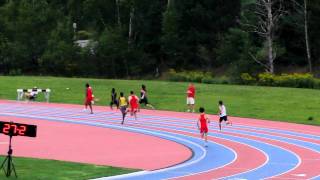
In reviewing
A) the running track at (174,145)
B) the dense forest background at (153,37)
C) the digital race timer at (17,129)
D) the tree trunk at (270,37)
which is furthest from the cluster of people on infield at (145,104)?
the dense forest background at (153,37)

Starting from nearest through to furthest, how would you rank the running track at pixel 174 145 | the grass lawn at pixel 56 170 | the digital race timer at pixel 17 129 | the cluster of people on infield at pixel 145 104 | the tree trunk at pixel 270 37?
1. the digital race timer at pixel 17 129
2. the grass lawn at pixel 56 170
3. the running track at pixel 174 145
4. the cluster of people on infield at pixel 145 104
5. the tree trunk at pixel 270 37

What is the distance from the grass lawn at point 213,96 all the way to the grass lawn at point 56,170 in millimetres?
14734

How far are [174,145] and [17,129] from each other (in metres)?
8.12

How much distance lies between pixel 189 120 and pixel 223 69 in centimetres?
2855

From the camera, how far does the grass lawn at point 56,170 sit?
13203 millimetres

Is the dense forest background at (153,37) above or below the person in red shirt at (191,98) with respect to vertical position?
above

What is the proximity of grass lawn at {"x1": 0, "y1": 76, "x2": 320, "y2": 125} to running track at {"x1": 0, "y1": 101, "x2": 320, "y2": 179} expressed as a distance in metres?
2.35

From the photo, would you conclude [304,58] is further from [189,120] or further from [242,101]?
[189,120]

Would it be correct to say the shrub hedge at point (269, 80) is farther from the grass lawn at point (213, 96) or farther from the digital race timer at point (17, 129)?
the digital race timer at point (17, 129)

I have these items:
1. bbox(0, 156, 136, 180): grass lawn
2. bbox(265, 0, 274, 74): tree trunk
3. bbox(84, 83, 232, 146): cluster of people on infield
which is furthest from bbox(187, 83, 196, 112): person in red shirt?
bbox(265, 0, 274, 74): tree trunk

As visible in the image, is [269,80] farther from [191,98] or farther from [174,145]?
[174,145]

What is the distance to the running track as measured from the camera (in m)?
15.2

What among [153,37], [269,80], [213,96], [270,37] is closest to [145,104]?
[213,96]

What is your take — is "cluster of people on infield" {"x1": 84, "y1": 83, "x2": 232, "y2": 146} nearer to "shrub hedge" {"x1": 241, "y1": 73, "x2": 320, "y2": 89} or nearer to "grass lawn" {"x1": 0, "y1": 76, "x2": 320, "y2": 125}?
"grass lawn" {"x1": 0, "y1": 76, "x2": 320, "y2": 125}
